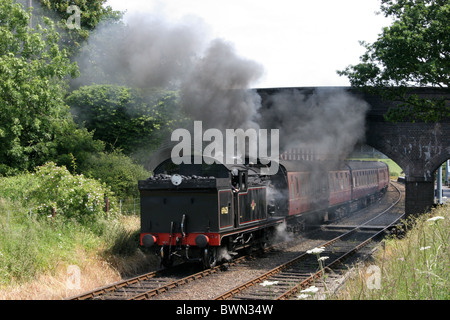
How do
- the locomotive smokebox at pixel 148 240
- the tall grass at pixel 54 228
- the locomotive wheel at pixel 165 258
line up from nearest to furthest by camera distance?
the tall grass at pixel 54 228 < the locomotive smokebox at pixel 148 240 < the locomotive wheel at pixel 165 258

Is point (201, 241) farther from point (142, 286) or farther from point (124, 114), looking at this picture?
point (124, 114)

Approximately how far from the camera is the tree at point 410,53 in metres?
12.0

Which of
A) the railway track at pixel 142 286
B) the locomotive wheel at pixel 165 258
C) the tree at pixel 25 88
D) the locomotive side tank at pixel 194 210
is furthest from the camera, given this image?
the tree at pixel 25 88

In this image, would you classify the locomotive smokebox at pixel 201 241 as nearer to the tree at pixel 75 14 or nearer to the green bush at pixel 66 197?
the green bush at pixel 66 197

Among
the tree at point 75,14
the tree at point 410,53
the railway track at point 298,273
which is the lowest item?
the railway track at point 298,273

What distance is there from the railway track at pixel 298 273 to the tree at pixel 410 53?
461cm

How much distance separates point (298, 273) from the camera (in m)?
11.4

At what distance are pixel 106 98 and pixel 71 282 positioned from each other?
46.8 feet

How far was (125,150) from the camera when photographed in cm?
2289

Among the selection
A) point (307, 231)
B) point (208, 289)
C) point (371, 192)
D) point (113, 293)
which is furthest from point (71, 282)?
point (371, 192)

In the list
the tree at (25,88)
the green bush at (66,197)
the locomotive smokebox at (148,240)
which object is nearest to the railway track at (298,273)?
the locomotive smokebox at (148,240)

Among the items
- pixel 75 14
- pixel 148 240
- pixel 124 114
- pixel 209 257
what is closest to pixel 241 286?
pixel 209 257

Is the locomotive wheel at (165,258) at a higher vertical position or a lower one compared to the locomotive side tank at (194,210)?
lower

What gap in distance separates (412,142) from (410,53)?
9.72 metres
